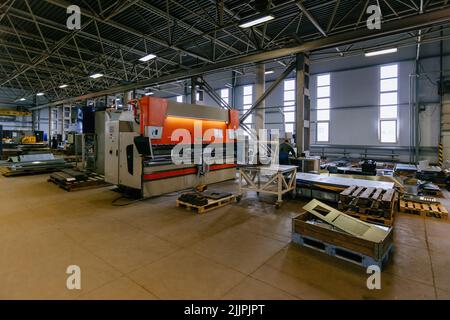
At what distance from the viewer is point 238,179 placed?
25.1 ft

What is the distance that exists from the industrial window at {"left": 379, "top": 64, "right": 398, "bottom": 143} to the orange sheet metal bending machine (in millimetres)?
9358

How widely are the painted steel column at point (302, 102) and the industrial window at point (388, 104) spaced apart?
7.38 meters

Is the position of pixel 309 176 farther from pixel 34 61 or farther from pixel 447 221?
pixel 34 61

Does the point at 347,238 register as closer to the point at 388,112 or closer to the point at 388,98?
the point at 388,112

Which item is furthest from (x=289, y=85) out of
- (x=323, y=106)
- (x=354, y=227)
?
(x=354, y=227)

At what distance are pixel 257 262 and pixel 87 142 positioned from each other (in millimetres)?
8233

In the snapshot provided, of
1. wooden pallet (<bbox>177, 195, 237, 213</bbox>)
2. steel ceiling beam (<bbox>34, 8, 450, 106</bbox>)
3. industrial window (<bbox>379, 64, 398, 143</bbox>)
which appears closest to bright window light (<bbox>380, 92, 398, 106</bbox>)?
industrial window (<bbox>379, 64, 398, 143</bbox>)

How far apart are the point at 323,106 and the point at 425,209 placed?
34.6ft

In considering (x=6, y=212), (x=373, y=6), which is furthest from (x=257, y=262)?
(x=373, y=6)

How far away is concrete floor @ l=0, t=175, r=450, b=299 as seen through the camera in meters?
2.33

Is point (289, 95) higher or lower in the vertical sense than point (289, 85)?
lower

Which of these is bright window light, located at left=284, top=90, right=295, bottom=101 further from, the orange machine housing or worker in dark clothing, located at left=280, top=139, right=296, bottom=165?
worker in dark clothing, located at left=280, top=139, right=296, bottom=165

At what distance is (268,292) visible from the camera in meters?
2.31

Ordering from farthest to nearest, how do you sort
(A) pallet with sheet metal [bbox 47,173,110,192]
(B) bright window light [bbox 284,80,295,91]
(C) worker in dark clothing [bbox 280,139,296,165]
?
(B) bright window light [bbox 284,80,295,91]
(C) worker in dark clothing [bbox 280,139,296,165]
(A) pallet with sheet metal [bbox 47,173,110,192]
